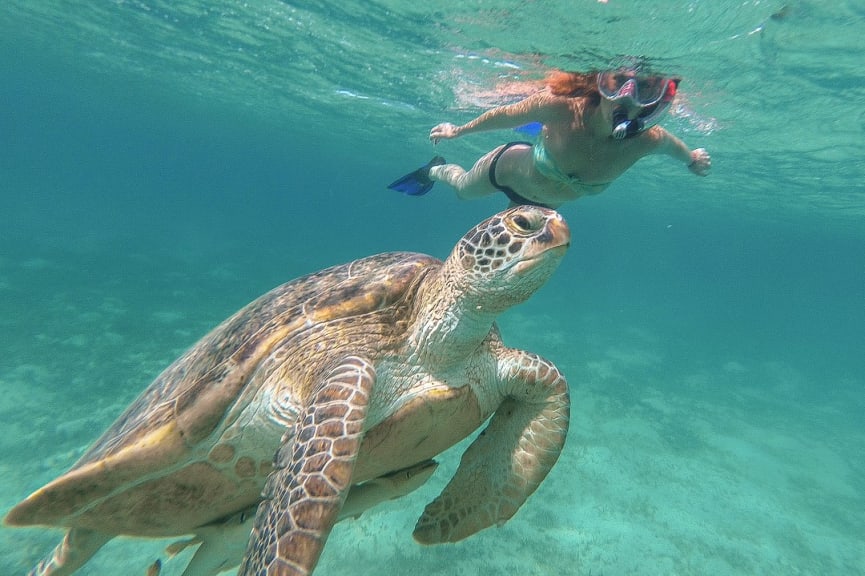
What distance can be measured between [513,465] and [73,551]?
300 cm

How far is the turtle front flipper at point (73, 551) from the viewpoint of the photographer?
10.1 ft

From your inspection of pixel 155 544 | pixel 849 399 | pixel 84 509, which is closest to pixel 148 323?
pixel 155 544

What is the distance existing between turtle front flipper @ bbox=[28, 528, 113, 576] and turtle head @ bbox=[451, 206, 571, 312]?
2923 mm

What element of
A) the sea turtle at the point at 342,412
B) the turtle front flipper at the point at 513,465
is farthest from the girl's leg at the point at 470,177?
the turtle front flipper at the point at 513,465

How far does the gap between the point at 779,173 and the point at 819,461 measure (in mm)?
12533

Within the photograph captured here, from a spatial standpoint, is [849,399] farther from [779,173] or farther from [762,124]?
[762,124]

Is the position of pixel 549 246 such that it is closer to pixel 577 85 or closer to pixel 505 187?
pixel 505 187

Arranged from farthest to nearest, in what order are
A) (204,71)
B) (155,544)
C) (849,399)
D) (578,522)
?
1. (204,71)
2. (849,399)
3. (578,522)
4. (155,544)

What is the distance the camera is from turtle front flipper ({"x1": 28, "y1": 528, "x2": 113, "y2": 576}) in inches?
122

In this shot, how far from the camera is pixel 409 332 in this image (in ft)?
8.81

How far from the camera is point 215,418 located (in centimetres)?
242

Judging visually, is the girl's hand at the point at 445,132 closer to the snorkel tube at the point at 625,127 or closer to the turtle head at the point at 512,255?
A: the snorkel tube at the point at 625,127

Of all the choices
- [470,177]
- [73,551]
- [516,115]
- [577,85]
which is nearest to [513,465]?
[73,551]

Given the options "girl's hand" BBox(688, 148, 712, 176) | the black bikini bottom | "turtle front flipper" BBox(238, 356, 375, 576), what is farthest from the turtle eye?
"girl's hand" BBox(688, 148, 712, 176)
